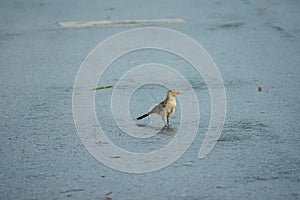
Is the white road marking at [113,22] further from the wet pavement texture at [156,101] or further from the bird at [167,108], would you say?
the bird at [167,108]

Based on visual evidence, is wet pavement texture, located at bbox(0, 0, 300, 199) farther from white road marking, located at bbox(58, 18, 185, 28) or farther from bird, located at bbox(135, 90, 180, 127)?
white road marking, located at bbox(58, 18, 185, 28)

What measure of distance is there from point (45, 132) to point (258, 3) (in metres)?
9.64

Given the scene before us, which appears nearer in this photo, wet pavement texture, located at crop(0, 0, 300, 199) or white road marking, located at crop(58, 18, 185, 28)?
wet pavement texture, located at crop(0, 0, 300, 199)

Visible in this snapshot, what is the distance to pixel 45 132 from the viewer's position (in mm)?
6379

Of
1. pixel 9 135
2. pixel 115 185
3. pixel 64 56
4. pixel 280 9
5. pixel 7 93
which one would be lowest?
pixel 115 185

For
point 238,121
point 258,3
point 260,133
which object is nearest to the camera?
point 260,133

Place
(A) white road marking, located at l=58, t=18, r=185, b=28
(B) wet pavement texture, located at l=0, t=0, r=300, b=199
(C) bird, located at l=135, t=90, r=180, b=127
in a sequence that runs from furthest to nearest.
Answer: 1. (A) white road marking, located at l=58, t=18, r=185, b=28
2. (C) bird, located at l=135, t=90, r=180, b=127
3. (B) wet pavement texture, located at l=0, t=0, r=300, b=199

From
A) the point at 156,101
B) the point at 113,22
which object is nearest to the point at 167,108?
the point at 156,101

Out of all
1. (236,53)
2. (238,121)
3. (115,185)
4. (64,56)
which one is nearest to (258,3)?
(236,53)

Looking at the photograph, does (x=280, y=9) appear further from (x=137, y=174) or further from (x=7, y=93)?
(x=137, y=174)

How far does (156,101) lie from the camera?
750cm

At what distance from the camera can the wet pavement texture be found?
4941 millimetres

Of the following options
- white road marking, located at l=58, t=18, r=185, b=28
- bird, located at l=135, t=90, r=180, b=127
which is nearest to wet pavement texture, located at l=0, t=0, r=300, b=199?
bird, located at l=135, t=90, r=180, b=127

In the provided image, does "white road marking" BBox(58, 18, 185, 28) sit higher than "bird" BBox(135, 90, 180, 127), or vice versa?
"white road marking" BBox(58, 18, 185, 28)
